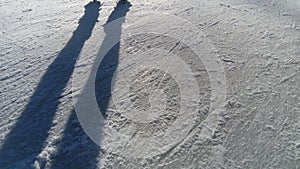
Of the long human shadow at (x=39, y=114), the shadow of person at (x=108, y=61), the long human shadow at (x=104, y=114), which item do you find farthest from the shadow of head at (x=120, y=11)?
the long human shadow at (x=39, y=114)

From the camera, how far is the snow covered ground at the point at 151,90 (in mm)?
2664

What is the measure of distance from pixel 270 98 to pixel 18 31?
172 inches

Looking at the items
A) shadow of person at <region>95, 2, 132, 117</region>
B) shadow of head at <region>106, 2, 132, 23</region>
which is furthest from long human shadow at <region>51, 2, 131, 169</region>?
shadow of head at <region>106, 2, 132, 23</region>

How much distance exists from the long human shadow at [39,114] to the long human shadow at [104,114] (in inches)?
9.6

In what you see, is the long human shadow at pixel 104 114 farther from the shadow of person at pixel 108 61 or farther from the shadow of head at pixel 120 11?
the shadow of head at pixel 120 11

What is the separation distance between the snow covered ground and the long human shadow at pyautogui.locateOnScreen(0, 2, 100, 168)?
0.04 feet

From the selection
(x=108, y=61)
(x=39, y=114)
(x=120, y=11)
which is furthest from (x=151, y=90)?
(x=120, y=11)

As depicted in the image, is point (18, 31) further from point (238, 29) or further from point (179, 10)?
point (238, 29)

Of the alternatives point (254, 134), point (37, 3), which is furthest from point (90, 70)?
point (37, 3)

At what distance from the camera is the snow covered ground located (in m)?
2.66

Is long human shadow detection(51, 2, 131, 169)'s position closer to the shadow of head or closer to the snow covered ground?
the snow covered ground

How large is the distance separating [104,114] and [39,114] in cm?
76

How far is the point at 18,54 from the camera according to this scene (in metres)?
4.27

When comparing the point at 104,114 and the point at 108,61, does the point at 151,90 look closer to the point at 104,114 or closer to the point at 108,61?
the point at 104,114
